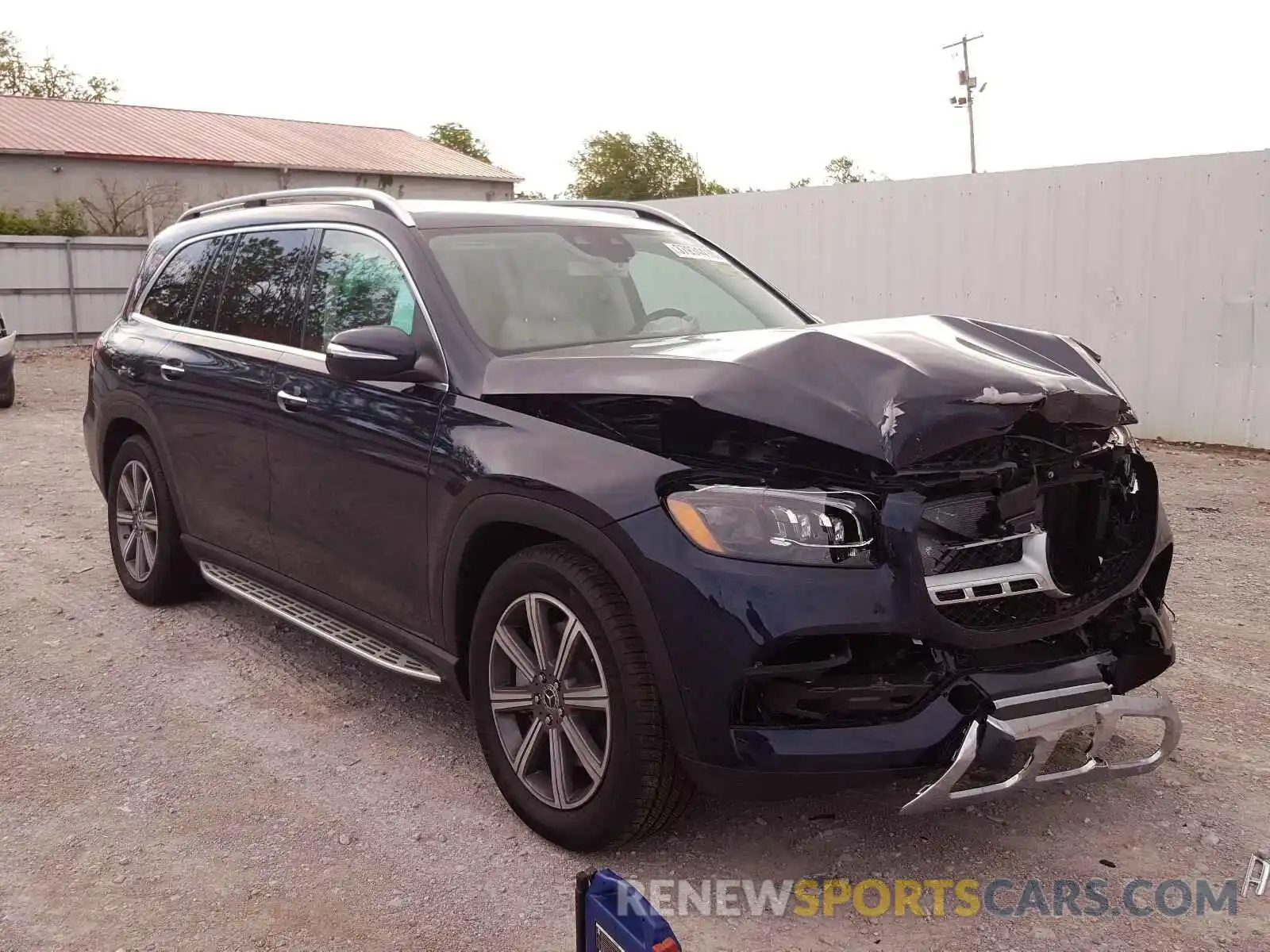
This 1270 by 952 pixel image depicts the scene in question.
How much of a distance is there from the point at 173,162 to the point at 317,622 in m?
32.1

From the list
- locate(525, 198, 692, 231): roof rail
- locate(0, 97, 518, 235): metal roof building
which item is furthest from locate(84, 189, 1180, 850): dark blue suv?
locate(0, 97, 518, 235): metal roof building

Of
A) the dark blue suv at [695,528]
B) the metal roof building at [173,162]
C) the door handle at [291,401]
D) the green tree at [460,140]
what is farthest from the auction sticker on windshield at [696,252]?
the green tree at [460,140]

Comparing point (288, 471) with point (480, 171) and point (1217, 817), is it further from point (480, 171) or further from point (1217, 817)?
point (480, 171)

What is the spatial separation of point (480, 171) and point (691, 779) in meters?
39.1

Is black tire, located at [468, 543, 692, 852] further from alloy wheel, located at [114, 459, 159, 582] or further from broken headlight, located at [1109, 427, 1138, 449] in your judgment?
alloy wheel, located at [114, 459, 159, 582]

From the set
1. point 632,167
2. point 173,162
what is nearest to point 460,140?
point 632,167

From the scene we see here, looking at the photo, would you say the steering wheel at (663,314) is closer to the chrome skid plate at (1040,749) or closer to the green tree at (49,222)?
the chrome skid plate at (1040,749)

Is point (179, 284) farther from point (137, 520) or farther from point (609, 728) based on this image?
point (609, 728)

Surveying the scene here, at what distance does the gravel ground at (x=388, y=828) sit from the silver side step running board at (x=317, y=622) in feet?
1.09

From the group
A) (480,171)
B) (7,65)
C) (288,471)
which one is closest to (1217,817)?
(288,471)

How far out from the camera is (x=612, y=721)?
3125mm

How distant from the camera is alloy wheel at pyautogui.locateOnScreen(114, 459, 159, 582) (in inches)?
223

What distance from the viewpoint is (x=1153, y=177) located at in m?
10.5

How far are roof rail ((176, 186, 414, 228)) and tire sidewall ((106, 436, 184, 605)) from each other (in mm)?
1138
